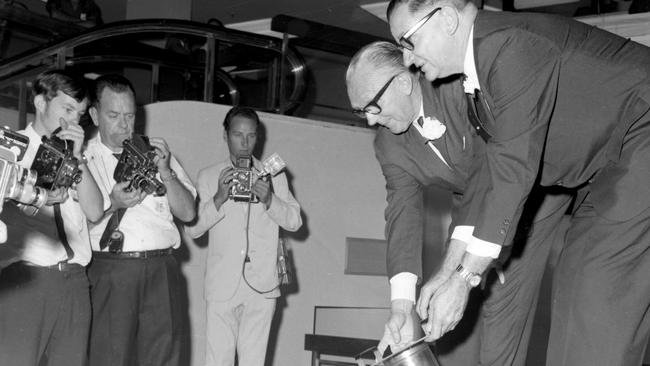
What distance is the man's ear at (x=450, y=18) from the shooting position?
75.7 inches

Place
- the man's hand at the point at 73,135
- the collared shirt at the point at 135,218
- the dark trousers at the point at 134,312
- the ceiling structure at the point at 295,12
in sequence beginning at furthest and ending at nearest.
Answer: the ceiling structure at the point at 295,12
the collared shirt at the point at 135,218
the dark trousers at the point at 134,312
the man's hand at the point at 73,135

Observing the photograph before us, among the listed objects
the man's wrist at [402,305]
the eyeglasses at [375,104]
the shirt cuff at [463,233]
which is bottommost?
the man's wrist at [402,305]

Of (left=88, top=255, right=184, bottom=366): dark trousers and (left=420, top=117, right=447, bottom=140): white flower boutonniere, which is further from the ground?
(left=420, top=117, right=447, bottom=140): white flower boutonniere

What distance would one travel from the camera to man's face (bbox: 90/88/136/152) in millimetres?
3484

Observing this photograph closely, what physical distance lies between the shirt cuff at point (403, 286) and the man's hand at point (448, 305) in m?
0.41

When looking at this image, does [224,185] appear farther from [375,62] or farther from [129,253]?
[375,62]

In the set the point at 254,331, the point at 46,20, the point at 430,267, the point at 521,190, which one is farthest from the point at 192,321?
the point at 521,190

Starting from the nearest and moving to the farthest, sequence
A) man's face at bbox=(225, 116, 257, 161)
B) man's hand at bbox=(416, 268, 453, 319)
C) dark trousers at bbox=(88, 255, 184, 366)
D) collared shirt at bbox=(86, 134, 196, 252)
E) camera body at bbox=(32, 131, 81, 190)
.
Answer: man's hand at bbox=(416, 268, 453, 319)
camera body at bbox=(32, 131, 81, 190)
dark trousers at bbox=(88, 255, 184, 366)
collared shirt at bbox=(86, 134, 196, 252)
man's face at bbox=(225, 116, 257, 161)

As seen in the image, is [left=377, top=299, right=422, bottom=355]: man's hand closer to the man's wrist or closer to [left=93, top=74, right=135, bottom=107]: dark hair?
the man's wrist

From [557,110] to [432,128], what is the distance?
1.45 ft

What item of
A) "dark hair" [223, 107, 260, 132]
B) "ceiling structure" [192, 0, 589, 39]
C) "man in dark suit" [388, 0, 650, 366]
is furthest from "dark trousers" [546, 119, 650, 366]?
"ceiling structure" [192, 0, 589, 39]

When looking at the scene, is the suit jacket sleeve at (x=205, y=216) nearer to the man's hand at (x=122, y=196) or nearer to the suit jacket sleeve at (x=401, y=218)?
the man's hand at (x=122, y=196)

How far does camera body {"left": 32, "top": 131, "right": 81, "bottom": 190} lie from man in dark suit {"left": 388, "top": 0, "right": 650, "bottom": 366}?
1319mm

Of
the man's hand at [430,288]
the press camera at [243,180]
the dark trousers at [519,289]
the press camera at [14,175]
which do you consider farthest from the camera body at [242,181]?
the press camera at [14,175]
